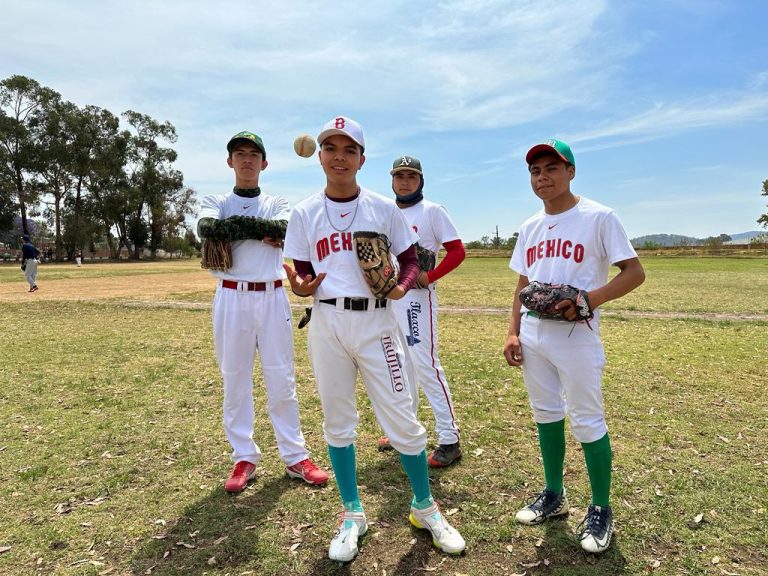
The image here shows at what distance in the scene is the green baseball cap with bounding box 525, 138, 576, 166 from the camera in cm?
296

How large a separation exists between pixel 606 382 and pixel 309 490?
4521mm

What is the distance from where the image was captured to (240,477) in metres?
3.95

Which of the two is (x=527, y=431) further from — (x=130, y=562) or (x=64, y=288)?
(x=64, y=288)

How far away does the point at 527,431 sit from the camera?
4.97 m

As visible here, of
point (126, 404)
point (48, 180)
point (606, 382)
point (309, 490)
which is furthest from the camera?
point (48, 180)

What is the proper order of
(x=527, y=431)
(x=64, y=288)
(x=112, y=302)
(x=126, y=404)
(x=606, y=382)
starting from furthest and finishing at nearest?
(x=64, y=288) < (x=112, y=302) < (x=606, y=382) < (x=126, y=404) < (x=527, y=431)

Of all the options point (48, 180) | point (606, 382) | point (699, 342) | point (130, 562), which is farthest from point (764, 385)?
point (48, 180)

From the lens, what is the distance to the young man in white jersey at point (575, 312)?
294cm

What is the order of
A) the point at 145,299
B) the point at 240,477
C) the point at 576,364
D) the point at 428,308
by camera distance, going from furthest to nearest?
the point at 145,299
the point at 428,308
the point at 240,477
the point at 576,364

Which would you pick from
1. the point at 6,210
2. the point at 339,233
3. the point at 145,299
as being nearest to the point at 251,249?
the point at 339,233

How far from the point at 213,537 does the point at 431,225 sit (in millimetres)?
2924

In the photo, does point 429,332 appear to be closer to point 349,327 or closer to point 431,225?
point 431,225

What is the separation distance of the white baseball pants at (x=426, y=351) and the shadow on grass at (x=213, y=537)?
4.65ft

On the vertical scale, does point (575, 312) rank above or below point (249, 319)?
above
